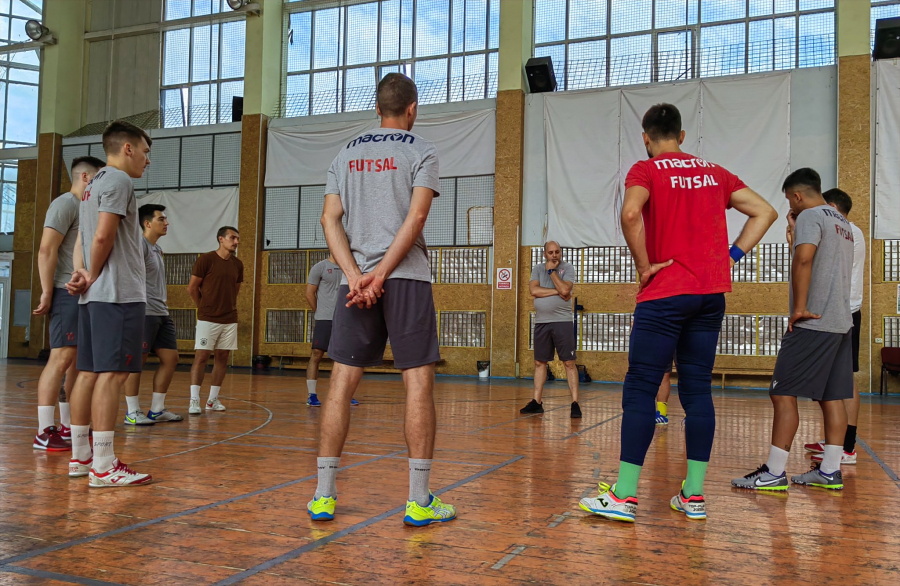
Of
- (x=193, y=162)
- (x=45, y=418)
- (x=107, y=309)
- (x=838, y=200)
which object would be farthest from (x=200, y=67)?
(x=838, y=200)

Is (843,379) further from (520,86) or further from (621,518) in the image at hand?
(520,86)

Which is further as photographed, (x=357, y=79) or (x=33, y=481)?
(x=357, y=79)

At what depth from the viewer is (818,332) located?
12.5ft

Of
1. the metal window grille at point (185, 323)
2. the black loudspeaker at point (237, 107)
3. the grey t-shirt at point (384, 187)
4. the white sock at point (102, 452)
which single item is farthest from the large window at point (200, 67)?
the grey t-shirt at point (384, 187)

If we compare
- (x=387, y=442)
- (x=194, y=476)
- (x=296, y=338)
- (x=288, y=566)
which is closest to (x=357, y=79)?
(x=296, y=338)

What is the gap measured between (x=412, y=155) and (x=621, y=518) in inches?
66.8

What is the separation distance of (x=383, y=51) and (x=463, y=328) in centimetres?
724

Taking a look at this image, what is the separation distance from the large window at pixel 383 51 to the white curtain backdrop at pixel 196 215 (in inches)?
107

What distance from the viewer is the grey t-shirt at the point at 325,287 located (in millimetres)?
7871

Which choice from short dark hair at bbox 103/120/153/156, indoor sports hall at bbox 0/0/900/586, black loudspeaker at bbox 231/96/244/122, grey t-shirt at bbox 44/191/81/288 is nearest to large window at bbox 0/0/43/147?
indoor sports hall at bbox 0/0/900/586

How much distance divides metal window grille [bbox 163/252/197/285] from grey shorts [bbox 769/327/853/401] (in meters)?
16.1

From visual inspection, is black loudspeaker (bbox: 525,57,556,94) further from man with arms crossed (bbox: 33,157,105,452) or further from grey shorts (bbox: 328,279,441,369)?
grey shorts (bbox: 328,279,441,369)

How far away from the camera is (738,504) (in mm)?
3232

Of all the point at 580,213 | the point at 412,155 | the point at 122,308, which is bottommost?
the point at 122,308
